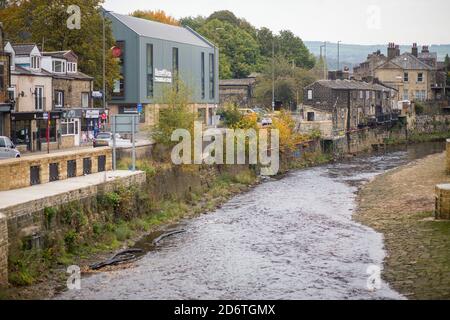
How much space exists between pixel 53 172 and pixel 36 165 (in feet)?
5.16

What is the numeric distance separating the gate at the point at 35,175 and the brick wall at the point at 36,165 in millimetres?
117

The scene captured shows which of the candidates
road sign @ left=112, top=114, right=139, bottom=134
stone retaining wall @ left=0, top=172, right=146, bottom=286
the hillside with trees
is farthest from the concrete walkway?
the hillside with trees

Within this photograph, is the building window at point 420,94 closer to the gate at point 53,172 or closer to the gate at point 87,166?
the gate at point 87,166

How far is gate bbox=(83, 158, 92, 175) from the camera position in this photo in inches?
1462

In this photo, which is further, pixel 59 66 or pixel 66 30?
pixel 66 30

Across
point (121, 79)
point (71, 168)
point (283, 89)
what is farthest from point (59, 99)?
point (283, 89)

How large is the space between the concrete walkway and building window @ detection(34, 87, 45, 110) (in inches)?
731

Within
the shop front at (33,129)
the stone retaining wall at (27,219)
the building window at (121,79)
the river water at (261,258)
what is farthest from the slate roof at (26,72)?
the stone retaining wall at (27,219)

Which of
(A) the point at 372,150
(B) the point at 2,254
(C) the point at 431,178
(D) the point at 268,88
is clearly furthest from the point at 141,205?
(D) the point at 268,88

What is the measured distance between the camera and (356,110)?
94625 millimetres

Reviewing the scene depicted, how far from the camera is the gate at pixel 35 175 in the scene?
31.9m

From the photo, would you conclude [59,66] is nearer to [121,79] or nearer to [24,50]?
[24,50]

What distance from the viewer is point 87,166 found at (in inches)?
1474

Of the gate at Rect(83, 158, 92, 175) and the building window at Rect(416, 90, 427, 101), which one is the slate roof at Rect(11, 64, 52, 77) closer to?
the gate at Rect(83, 158, 92, 175)
